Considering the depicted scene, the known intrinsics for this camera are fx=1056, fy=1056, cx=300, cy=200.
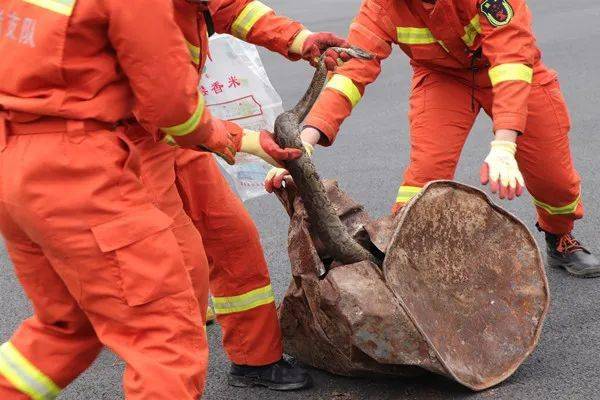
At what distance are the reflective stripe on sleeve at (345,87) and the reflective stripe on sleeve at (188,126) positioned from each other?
1194 mm

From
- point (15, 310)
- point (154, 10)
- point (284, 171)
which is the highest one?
point (154, 10)

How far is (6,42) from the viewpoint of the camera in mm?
2865

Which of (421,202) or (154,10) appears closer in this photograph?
(154,10)

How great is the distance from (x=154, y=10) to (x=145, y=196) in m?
0.55

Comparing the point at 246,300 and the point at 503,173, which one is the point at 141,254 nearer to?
the point at 246,300

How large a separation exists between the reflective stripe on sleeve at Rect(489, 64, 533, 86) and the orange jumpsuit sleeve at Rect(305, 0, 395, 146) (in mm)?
504

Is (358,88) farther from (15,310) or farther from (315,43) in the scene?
(15,310)

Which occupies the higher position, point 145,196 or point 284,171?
point 145,196

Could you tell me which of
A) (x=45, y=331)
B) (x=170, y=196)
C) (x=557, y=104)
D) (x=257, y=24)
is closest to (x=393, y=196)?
(x=557, y=104)

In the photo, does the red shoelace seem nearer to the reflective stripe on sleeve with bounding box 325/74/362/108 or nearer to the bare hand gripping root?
the reflective stripe on sleeve with bounding box 325/74/362/108

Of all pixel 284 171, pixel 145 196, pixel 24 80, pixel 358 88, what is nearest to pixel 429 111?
pixel 358 88

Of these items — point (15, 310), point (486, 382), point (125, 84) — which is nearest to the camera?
point (125, 84)

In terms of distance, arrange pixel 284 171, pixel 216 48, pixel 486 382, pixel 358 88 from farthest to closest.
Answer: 1. pixel 216 48
2. pixel 358 88
3. pixel 284 171
4. pixel 486 382

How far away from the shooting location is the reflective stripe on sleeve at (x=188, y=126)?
291 centimetres
